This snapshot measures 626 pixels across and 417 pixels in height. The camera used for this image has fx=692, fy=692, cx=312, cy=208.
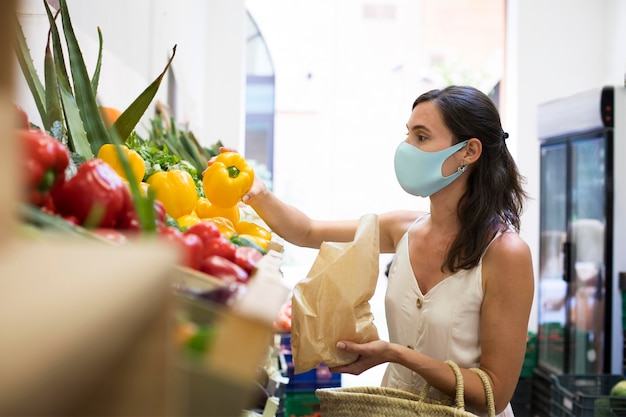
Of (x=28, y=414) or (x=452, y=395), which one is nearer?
(x=28, y=414)

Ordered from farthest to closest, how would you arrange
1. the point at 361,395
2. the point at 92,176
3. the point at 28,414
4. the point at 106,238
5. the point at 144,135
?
the point at 144,135 → the point at 361,395 → the point at 92,176 → the point at 106,238 → the point at 28,414

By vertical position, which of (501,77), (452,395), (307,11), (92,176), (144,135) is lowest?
(452,395)

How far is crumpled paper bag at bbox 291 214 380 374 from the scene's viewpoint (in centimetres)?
166

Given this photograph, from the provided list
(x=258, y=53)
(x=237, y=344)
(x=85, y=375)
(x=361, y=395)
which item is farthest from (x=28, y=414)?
(x=258, y=53)

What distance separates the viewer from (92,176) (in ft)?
2.51

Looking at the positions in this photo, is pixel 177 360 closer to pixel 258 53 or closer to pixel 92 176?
pixel 92 176

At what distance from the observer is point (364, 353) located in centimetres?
171

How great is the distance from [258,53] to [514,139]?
10.1 feet

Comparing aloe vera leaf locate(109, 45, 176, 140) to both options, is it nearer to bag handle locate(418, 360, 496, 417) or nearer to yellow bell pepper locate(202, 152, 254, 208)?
yellow bell pepper locate(202, 152, 254, 208)

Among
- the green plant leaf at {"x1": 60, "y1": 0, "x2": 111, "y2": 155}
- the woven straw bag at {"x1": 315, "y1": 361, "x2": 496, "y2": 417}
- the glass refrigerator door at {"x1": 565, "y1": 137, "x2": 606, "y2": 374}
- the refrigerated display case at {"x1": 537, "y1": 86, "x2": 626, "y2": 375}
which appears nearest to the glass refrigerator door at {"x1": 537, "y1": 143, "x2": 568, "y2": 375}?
the refrigerated display case at {"x1": 537, "y1": 86, "x2": 626, "y2": 375}

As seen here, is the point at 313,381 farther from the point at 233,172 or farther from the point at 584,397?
the point at 233,172

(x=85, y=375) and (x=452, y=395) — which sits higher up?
(x=85, y=375)

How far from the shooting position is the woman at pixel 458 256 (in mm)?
1899

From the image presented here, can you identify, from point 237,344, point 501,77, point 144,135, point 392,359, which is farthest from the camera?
point 501,77
